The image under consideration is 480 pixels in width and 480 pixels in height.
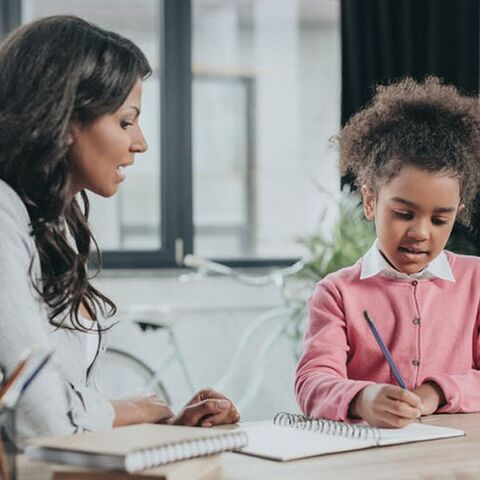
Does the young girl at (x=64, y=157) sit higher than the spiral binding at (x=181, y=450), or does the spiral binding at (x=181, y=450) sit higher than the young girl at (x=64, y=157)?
the young girl at (x=64, y=157)

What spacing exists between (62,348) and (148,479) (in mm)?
426

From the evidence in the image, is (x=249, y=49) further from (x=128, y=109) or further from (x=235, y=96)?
(x=128, y=109)

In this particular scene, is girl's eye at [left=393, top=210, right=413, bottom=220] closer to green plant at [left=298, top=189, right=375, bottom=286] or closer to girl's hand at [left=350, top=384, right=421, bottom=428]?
girl's hand at [left=350, top=384, right=421, bottom=428]

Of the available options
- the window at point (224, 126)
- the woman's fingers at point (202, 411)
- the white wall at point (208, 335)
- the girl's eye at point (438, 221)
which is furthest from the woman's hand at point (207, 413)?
the window at point (224, 126)

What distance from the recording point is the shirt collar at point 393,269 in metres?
1.83

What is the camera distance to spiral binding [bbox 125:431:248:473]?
3.32 feet

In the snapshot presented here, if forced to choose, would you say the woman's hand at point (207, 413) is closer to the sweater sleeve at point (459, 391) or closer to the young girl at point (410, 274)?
the young girl at point (410, 274)

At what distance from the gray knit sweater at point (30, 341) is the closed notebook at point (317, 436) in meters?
0.21

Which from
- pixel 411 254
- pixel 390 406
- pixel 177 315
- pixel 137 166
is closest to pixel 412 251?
pixel 411 254

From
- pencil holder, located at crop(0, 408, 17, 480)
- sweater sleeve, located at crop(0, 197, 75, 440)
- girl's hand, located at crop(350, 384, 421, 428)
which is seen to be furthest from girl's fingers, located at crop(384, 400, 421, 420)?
pencil holder, located at crop(0, 408, 17, 480)

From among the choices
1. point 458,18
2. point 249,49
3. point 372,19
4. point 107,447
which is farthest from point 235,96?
point 107,447

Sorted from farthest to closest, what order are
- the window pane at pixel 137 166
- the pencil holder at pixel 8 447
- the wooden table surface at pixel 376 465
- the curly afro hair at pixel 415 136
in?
the window pane at pixel 137 166 < the curly afro hair at pixel 415 136 < the wooden table surface at pixel 376 465 < the pencil holder at pixel 8 447

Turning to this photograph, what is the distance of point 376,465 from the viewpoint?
49.3 inches

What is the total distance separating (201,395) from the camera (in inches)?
61.2
